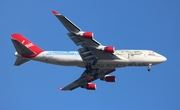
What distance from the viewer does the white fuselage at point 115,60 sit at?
81312mm

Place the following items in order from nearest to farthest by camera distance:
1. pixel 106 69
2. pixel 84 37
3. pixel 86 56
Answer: pixel 84 37
pixel 86 56
pixel 106 69

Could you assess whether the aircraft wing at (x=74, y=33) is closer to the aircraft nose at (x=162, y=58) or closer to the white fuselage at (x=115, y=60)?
the white fuselage at (x=115, y=60)

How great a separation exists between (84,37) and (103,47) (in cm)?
572

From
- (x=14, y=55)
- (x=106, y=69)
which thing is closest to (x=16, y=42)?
(x=14, y=55)

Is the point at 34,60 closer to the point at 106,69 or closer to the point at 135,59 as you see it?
the point at 106,69

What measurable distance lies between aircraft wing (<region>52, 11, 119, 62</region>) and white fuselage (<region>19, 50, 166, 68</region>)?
143cm

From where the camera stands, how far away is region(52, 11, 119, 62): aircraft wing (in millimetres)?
73438

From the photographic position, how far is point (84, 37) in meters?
75.5

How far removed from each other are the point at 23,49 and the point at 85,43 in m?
13.6

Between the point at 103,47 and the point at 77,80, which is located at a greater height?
the point at 103,47

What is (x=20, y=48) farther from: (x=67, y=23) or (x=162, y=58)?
(x=162, y=58)

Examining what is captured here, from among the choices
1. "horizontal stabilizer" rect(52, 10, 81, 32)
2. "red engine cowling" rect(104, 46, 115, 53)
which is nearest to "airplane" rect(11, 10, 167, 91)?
"red engine cowling" rect(104, 46, 115, 53)

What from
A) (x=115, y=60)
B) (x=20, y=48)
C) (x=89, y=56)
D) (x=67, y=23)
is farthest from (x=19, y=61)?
(x=115, y=60)

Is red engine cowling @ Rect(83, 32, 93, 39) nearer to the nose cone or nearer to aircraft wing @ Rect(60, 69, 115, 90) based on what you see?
aircraft wing @ Rect(60, 69, 115, 90)
